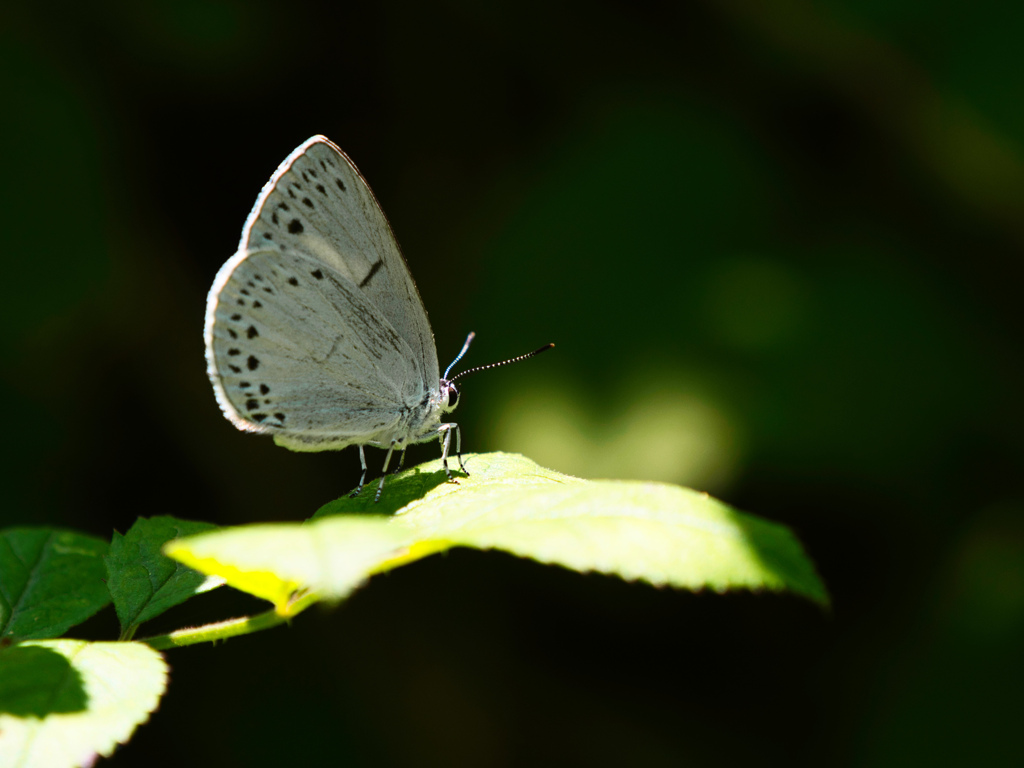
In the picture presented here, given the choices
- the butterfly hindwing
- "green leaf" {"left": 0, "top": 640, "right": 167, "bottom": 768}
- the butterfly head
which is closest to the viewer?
"green leaf" {"left": 0, "top": 640, "right": 167, "bottom": 768}

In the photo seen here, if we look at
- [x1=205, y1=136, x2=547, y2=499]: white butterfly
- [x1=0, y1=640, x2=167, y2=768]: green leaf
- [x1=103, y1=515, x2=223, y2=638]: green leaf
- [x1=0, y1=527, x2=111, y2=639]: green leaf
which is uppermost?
[x1=205, y1=136, x2=547, y2=499]: white butterfly

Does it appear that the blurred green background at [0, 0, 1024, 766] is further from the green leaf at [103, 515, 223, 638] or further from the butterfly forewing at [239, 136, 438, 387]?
the green leaf at [103, 515, 223, 638]

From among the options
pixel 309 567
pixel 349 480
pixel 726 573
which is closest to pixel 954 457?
pixel 349 480

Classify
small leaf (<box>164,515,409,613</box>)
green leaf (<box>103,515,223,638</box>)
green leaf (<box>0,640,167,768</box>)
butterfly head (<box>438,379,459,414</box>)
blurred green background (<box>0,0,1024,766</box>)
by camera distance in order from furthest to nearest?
blurred green background (<box>0,0,1024,766</box>), butterfly head (<box>438,379,459,414</box>), green leaf (<box>103,515,223,638</box>), green leaf (<box>0,640,167,768</box>), small leaf (<box>164,515,409,613</box>)

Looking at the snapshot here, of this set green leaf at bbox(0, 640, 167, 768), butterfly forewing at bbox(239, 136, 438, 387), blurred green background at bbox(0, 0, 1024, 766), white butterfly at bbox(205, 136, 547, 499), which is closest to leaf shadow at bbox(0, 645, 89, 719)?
green leaf at bbox(0, 640, 167, 768)

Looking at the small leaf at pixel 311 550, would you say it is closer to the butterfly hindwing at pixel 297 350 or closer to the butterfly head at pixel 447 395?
the butterfly hindwing at pixel 297 350

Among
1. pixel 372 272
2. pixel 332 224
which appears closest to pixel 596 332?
pixel 372 272

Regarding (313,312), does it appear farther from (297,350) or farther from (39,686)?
(39,686)

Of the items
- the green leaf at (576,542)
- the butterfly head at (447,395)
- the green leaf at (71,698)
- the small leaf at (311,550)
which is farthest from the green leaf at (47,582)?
the butterfly head at (447,395)
